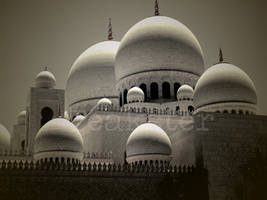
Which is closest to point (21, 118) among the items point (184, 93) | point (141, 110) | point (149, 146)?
point (141, 110)

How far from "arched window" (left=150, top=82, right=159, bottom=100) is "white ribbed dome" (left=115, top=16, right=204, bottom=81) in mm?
894

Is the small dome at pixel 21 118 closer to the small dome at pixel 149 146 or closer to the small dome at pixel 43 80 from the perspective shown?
the small dome at pixel 43 80

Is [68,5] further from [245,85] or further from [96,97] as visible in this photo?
[96,97]

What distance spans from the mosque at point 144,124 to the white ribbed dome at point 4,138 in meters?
0.06

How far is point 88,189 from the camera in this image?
14391 millimetres

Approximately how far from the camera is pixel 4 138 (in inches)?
933

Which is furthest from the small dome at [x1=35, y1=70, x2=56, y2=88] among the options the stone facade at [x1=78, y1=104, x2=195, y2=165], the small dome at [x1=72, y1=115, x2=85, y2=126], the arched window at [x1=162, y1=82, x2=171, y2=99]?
the arched window at [x1=162, y1=82, x2=171, y2=99]

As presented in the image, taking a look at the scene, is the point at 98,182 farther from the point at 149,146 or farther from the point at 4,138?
the point at 4,138

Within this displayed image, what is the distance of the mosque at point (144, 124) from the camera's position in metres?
14.7

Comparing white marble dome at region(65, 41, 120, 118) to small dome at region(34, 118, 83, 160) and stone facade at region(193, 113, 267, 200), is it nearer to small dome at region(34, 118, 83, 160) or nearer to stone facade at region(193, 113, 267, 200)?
small dome at region(34, 118, 83, 160)

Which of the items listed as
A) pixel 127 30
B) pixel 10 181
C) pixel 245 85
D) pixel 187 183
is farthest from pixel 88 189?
pixel 127 30

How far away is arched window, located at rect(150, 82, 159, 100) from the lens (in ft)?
74.7

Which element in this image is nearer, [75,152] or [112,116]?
[75,152]

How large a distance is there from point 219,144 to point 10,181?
24.6 feet
